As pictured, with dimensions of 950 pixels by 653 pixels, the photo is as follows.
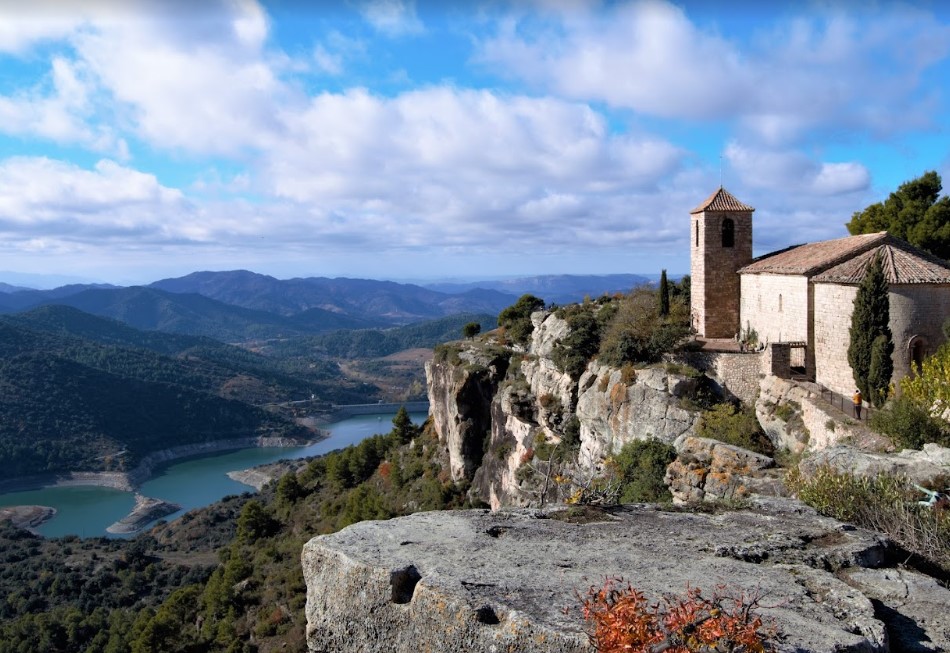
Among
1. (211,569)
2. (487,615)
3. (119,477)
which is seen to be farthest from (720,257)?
(119,477)

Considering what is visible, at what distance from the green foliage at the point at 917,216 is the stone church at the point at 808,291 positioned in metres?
5.05

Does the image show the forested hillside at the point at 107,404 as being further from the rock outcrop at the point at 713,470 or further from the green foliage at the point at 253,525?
the rock outcrop at the point at 713,470

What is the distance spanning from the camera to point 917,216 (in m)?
25.6

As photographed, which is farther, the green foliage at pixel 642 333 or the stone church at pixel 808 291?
the green foliage at pixel 642 333

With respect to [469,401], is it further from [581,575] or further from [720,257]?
[581,575]

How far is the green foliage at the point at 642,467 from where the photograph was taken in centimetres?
1836

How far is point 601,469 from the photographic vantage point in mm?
22922

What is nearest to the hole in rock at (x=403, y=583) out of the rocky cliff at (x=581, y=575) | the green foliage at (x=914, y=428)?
the rocky cliff at (x=581, y=575)

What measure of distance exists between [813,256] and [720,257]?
159 inches

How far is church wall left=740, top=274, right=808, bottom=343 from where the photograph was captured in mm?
19656

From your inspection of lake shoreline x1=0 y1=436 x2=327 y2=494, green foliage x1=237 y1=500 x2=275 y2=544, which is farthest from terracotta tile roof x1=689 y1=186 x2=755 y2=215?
→ lake shoreline x1=0 y1=436 x2=327 y2=494

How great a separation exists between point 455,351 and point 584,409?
507 inches

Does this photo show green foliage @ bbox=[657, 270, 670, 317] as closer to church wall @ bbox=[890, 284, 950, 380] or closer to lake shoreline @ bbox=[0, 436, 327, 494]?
church wall @ bbox=[890, 284, 950, 380]

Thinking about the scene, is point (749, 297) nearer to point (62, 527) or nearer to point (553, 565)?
point (553, 565)
